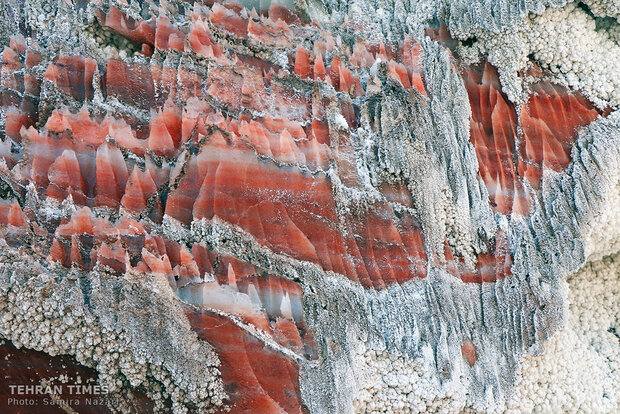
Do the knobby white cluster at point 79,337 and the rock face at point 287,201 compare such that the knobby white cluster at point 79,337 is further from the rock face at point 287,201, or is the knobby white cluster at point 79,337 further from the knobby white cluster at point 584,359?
the knobby white cluster at point 584,359

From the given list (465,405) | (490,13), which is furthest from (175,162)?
(490,13)

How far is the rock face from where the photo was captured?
822 centimetres

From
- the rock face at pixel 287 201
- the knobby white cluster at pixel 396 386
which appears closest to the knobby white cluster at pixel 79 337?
the rock face at pixel 287 201

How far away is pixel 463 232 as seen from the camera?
10.2 meters

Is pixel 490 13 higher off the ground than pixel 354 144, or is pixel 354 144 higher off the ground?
pixel 490 13

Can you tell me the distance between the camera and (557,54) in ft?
37.9

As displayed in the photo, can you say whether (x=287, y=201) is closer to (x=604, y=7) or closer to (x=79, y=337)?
(x=79, y=337)

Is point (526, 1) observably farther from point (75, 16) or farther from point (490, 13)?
point (75, 16)

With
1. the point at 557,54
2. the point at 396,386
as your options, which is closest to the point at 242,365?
the point at 396,386

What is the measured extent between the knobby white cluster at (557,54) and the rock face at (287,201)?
149mm

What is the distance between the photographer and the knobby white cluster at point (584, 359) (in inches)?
385

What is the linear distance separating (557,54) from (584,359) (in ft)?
16.5

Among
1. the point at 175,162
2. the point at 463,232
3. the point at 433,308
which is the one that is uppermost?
the point at 175,162

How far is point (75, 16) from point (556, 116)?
802 cm
